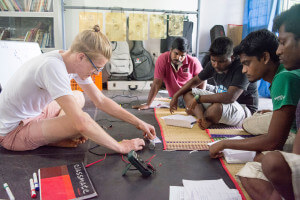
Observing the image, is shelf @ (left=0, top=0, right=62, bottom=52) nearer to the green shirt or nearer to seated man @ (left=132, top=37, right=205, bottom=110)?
seated man @ (left=132, top=37, right=205, bottom=110)

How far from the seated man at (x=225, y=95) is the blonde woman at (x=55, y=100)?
683 millimetres

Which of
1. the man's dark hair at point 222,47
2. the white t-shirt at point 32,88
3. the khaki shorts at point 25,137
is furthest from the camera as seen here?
the man's dark hair at point 222,47

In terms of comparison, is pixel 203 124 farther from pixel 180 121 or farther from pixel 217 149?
pixel 217 149

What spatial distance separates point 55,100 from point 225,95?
4.28 feet

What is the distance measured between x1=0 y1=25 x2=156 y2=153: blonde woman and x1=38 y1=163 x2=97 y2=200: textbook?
0.64 feet

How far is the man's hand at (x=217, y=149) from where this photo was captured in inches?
53.1

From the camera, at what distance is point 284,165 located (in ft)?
2.60

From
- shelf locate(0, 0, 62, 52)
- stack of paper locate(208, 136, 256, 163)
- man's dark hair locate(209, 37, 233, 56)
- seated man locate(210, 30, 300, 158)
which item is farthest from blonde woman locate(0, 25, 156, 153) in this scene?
shelf locate(0, 0, 62, 52)

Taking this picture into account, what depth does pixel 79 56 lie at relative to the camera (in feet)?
4.28

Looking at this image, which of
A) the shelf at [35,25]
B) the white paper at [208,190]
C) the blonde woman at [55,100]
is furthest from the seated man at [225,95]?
the shelf at [35,25]

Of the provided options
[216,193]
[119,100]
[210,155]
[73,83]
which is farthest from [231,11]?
[216,193]

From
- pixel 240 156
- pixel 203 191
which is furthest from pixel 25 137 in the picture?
pixel 240 156

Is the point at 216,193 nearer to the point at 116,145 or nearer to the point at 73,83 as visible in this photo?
the point at 116,145

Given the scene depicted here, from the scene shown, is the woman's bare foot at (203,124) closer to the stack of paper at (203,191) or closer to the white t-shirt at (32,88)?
the stack of paper at (203,191)
